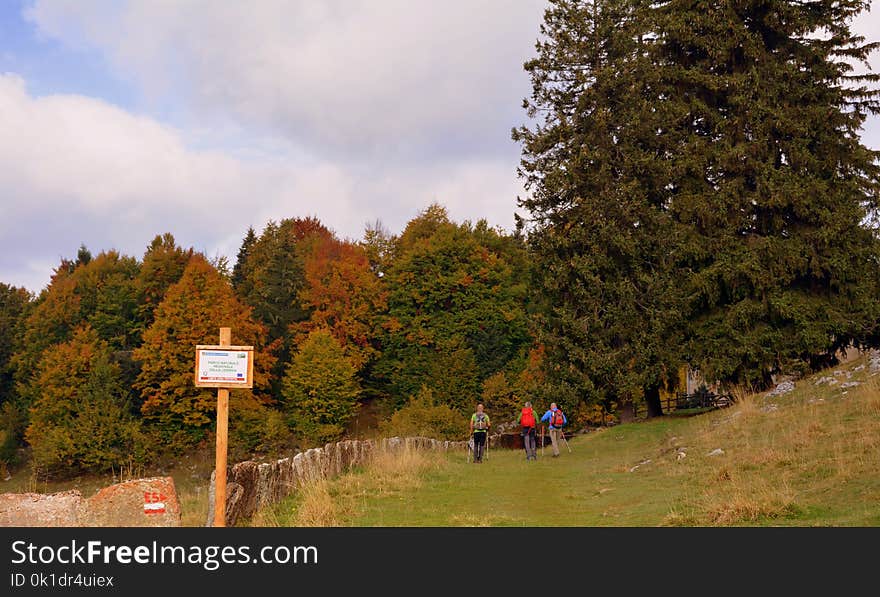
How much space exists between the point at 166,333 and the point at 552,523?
40.0 m

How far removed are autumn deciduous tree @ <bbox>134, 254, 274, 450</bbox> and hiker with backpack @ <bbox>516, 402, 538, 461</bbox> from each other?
27.1 metres

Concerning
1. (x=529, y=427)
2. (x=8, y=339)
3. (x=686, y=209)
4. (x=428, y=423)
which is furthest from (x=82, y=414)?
(x=686, y=209)

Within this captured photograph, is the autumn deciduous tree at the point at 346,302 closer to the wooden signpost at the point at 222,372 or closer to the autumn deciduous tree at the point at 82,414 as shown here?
the autumn deciduous tree at the point at 82,414

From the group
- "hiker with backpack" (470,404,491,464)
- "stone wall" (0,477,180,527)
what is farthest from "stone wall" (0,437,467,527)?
"hiker with backpack" (470,404,491,464)

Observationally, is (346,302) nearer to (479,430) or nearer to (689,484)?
(479,430)

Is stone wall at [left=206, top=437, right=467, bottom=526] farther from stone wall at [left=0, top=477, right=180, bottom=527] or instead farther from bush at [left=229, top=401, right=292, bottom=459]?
bush at [left=229, top=401, right=292, bottom=459]

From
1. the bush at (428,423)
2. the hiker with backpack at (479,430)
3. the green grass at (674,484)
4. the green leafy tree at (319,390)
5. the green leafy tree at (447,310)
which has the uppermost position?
the green leafy tree at (447,310)

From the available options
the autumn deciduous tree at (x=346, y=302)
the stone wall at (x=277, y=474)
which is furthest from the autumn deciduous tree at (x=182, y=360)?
the stone wall at (x=277, y=474)

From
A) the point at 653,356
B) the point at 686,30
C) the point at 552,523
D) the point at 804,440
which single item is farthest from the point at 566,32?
the point at 552,523

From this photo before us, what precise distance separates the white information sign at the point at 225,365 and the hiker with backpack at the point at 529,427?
45.2 feet

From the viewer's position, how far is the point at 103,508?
10.0m

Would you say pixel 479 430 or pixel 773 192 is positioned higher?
pixel 773 192

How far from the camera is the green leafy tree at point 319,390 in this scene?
47594 millimetres

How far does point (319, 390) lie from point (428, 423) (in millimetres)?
9751
